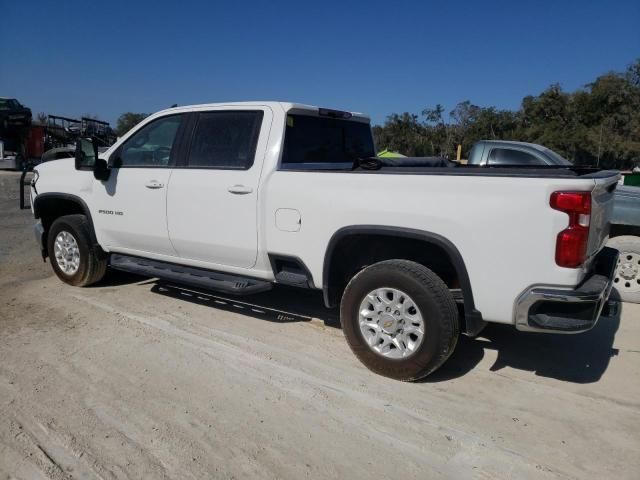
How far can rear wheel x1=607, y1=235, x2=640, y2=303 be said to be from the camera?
5.67 metres

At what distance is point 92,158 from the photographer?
525cm

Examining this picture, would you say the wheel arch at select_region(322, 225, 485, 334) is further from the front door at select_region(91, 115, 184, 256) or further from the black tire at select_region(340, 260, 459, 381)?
the front door at select_region(91, 115, 184, 256)

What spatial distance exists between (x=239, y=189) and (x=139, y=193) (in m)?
1.28

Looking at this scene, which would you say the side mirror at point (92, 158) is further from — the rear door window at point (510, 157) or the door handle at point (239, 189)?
the rear door window at point (510, 157)

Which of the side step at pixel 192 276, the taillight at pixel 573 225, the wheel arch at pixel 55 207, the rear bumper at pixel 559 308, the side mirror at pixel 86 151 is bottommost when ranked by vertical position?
the side step at pixel 192 276

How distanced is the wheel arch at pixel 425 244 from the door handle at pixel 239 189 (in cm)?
86

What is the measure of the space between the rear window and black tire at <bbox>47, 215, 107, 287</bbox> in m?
2.52

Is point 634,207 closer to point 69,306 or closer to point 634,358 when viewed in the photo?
point 634,358

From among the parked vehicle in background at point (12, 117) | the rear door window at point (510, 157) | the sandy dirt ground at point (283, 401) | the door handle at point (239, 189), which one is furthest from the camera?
the parked vehicle in background at point (12, 117)

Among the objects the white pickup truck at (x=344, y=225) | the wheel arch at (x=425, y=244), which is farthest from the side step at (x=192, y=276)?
the wheel arch at (x=425, y=244)

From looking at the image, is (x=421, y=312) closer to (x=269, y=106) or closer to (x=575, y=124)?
(x=269, y=106)

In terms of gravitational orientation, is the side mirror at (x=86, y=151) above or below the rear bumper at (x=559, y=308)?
above

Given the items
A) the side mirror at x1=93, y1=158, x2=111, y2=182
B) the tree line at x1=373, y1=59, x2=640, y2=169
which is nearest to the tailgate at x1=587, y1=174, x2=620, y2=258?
the side mirror at x1=93, y1=158, x2=111, y2=182

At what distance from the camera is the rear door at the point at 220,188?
14.2ft
